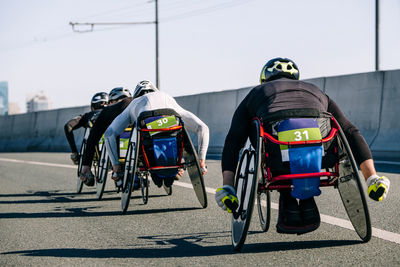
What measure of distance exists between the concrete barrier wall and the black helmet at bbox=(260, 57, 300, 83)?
8.45 metres

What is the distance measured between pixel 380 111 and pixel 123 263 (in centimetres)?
1006

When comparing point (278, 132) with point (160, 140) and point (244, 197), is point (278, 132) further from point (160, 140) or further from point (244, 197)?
point (160, 140)

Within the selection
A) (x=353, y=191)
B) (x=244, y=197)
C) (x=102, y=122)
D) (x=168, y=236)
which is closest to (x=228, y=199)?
(x=244, y=197)

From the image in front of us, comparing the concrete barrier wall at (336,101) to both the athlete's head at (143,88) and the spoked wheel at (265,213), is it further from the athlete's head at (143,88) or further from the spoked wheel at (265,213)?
the spoked wheel at (265,213)

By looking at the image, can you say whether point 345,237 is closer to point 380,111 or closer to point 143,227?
point 143,227

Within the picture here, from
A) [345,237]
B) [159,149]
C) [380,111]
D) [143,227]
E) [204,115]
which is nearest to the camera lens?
[345,237]

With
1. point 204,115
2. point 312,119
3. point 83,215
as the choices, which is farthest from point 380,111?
point 312,119

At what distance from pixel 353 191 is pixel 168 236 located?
6.01 ft

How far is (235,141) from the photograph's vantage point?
5066 mm

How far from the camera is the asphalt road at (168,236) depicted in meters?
4.74

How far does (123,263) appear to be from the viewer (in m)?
4.77

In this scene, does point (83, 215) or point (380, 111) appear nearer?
point (83, 215)

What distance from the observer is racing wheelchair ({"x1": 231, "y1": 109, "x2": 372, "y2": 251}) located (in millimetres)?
4680

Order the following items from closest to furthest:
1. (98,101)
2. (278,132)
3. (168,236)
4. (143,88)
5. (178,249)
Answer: (278,132) → (178,249) → (168,236) → (143,88) → (98,101)
